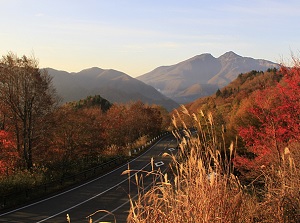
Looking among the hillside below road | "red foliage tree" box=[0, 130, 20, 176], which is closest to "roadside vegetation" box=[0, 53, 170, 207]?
"red foliage tree" box=[0, 130, 20, 176]

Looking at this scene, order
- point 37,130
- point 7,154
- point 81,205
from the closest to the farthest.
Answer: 1. point 81,205
2. point 7,154
3. point 37,130

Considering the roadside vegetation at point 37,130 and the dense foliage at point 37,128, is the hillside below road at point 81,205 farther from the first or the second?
the dense foliage at point 37,128

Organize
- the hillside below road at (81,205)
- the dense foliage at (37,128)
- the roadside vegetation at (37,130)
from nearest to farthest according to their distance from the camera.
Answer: the hillside below road at (81,205)
the roadside vegetation at (37,130)
the dense foliage at (37,128)

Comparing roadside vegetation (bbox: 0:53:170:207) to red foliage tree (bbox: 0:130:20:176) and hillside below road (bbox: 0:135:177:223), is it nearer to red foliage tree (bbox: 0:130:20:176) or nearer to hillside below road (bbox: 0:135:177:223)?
red foliage tree (bbox: 0:130:20:176)

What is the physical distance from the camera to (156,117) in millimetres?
68125

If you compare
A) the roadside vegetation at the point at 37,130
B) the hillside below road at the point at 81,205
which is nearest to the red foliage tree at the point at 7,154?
the roadside vegetation at the point at 37,130

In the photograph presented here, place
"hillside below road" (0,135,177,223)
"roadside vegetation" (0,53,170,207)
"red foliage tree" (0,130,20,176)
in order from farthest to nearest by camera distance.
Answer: "roadside vegetation" (0,53,170,207) < "red foliage tree" (0,130,20,176) < "hillside below road" (0,135,177,223)

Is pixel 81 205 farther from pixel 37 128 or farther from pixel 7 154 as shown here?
pixel 37 128

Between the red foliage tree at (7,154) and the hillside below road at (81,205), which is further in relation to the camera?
the red foliage tree at (7,154)

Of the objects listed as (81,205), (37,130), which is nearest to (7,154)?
(37,130)

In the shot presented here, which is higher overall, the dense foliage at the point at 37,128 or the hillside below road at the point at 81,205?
the dense foliage at the point at 37,128

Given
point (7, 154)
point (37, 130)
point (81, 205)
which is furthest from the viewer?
point (37, 130)

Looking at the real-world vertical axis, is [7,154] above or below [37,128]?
below

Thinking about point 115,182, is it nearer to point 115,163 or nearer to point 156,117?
point 115,163
